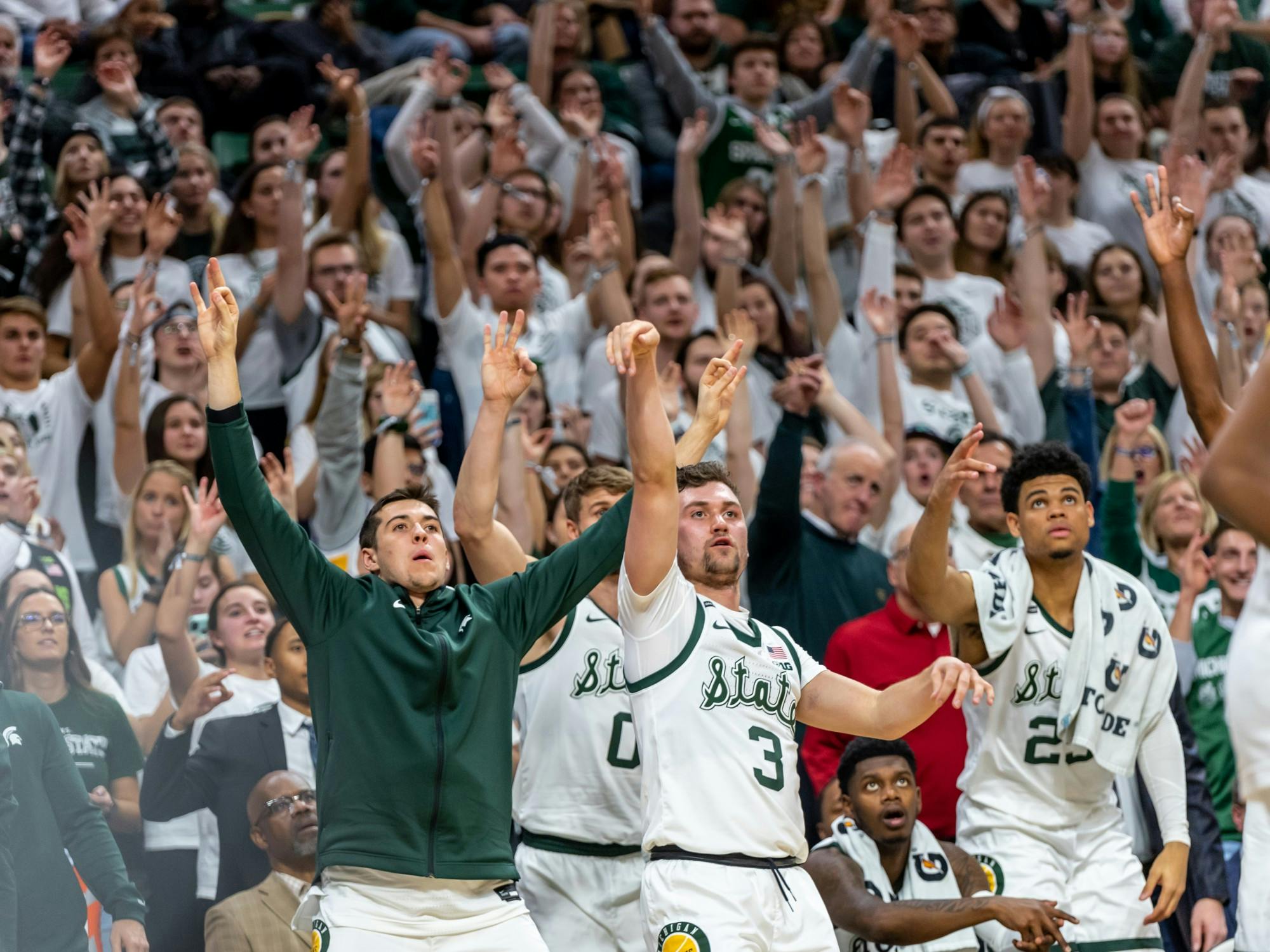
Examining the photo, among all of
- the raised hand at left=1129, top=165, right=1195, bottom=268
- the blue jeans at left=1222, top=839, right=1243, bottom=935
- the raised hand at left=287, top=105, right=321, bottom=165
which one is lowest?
the blue jeans at left=1222, top=839, right=1243, bottom=935

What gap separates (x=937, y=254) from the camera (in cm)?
1045

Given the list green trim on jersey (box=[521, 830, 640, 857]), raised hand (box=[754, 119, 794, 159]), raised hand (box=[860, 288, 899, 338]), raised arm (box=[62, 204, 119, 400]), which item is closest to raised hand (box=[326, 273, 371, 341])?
raised arm (box=[62, 204, 119, 400])

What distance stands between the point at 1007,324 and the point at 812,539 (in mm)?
2800

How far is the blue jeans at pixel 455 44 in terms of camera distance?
42.1 ft

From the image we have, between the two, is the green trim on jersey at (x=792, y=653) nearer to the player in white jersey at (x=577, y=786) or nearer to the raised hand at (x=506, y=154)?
the player in white jersey at (x=577, y=786)

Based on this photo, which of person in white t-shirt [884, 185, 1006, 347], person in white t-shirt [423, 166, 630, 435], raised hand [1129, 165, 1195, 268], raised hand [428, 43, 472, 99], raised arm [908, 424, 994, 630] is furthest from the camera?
person in white t-shirt [884, 185, 1006, 347]

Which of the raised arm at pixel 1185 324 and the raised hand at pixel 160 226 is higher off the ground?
the raised arm at pixel 1185 324

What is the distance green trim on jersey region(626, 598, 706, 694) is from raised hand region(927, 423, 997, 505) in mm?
946

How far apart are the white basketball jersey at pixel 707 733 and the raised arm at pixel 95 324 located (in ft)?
14.3

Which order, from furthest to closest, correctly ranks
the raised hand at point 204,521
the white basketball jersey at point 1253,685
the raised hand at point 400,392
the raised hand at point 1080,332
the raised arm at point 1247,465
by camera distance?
the raised hand at point 1080,332, the raised hand at point 400,392, the raised hand at point 204,521, the white basketball jersey at point 1253,685, the raised arm at point 1247,465

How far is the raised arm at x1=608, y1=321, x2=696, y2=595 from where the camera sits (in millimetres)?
4723

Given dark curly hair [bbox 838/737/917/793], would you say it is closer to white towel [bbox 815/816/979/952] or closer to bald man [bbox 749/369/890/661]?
white towel [bbox 815/816/979/952]

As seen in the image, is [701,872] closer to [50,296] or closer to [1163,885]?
[1163,885]

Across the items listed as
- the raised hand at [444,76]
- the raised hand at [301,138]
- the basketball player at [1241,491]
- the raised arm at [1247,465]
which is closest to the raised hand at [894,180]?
the raised hand at [444,76]
